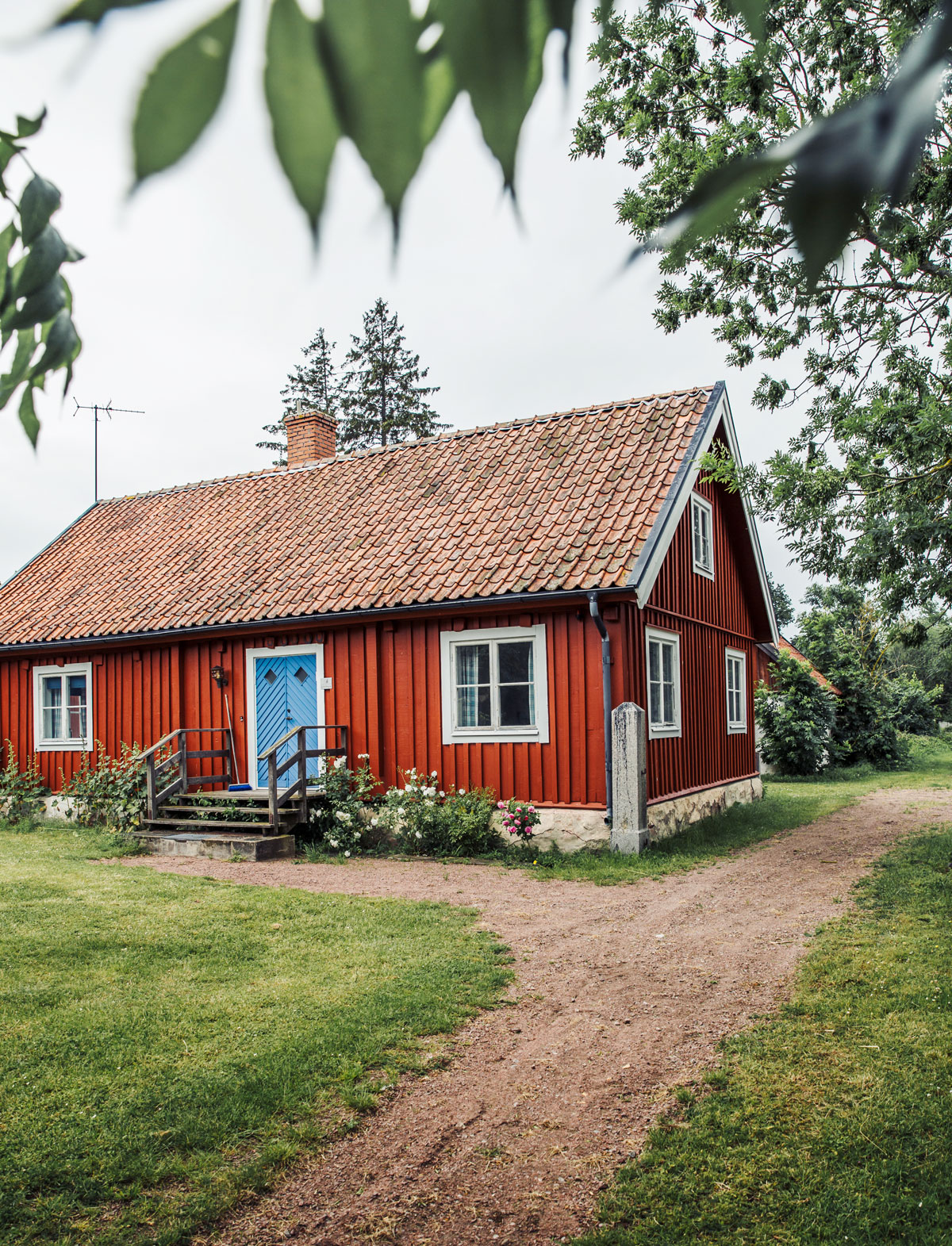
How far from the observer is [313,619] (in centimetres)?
1348

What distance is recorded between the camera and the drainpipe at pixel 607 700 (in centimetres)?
1155

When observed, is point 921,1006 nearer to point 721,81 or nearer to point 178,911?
point 178,911

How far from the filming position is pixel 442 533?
553 inches

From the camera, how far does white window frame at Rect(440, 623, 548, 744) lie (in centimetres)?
1220

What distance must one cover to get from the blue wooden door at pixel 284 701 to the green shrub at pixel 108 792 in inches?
72.1

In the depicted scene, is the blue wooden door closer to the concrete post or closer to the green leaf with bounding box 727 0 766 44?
the concrete post

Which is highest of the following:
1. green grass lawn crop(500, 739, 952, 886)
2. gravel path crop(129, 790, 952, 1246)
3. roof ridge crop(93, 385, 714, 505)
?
roof ridge crop(93, 385, 714, 505)

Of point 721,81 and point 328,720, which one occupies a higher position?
point 721,81

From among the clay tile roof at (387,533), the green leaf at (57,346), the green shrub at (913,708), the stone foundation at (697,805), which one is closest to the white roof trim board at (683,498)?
the clay tile roof at (387,533)

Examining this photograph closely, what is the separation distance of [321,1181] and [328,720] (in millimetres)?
10177

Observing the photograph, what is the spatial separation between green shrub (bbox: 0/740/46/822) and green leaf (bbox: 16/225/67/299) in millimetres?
16555

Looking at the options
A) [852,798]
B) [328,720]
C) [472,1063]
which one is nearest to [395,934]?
[472,1063]

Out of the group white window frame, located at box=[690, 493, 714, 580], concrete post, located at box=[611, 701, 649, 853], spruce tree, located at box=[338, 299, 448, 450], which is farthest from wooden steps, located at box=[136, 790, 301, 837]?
spruce tree, located at box=[338, 299, 448, 450]

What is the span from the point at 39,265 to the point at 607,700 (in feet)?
35.1
